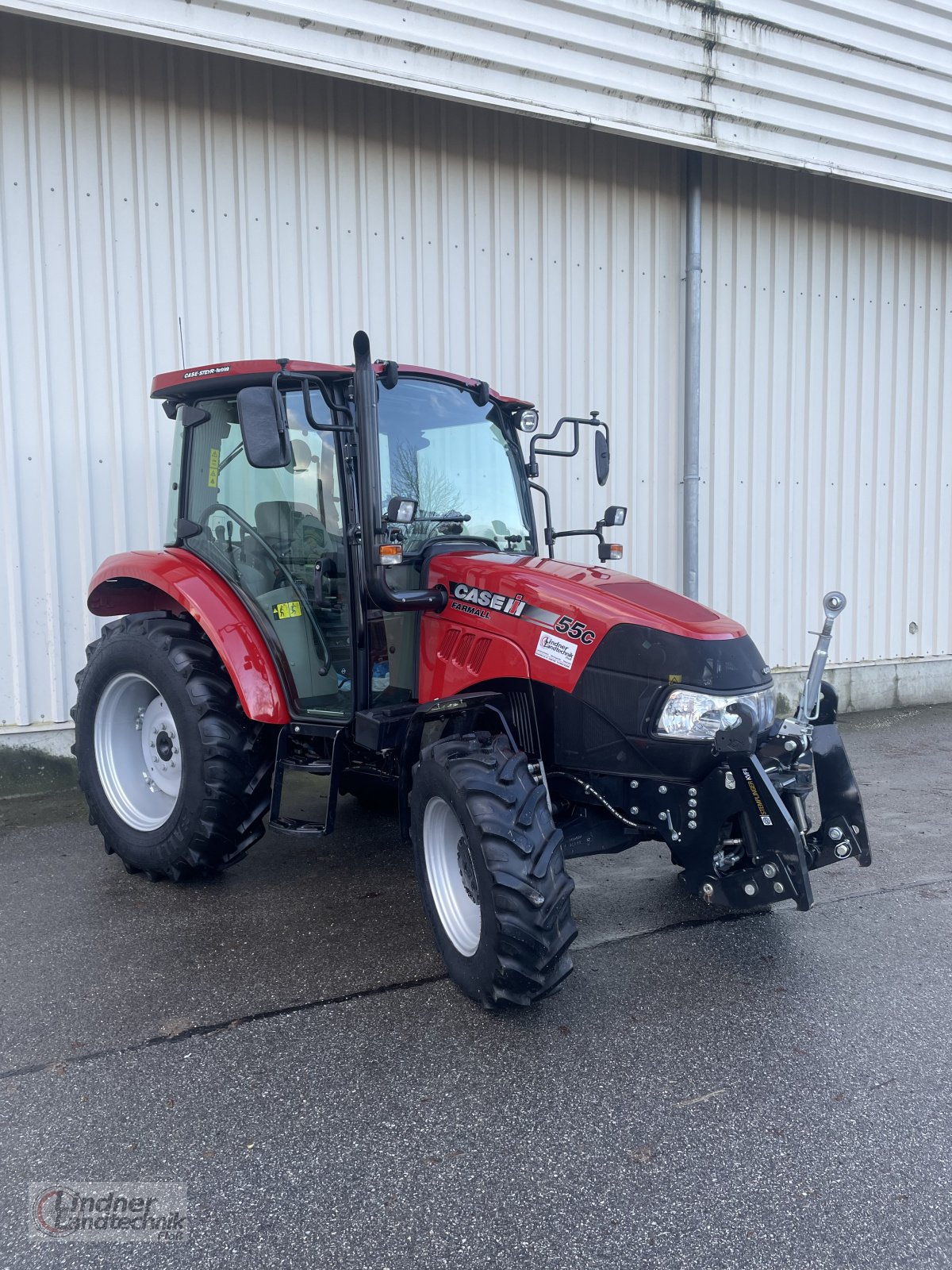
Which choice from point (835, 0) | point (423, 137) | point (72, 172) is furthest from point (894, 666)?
point (72, 172)

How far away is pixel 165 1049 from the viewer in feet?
9.53

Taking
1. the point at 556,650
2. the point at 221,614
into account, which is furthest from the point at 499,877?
the point at 221,614

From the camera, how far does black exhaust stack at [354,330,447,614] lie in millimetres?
3453

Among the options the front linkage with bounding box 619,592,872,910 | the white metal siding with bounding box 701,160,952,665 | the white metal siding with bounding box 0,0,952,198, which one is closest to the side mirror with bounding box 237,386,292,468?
the front linkage with bounding box 619,592,872,910

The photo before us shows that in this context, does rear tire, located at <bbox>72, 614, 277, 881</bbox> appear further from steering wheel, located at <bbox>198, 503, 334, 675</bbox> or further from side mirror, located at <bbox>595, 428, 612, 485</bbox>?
side mirror, located at <bbox>595, 428, 612, 485</bbox>

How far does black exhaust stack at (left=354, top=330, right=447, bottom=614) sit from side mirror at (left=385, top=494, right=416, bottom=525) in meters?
0.05

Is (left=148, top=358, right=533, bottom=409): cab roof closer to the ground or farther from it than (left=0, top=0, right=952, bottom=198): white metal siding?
closer to the ground

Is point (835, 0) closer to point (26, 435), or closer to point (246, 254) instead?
point (246, 254)

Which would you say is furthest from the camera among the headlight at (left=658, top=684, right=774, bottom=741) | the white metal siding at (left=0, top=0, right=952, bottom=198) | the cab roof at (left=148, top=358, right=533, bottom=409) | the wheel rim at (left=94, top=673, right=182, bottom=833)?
the white metal siding at (left=0, top=0, right=952, bottom=198)

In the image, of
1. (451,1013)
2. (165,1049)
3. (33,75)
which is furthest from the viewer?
(33,75)

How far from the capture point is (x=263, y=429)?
327cm

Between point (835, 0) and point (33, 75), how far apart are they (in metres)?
5.71

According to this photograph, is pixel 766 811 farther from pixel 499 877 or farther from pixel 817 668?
pixel 499 877

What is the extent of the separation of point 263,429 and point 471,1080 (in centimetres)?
213
